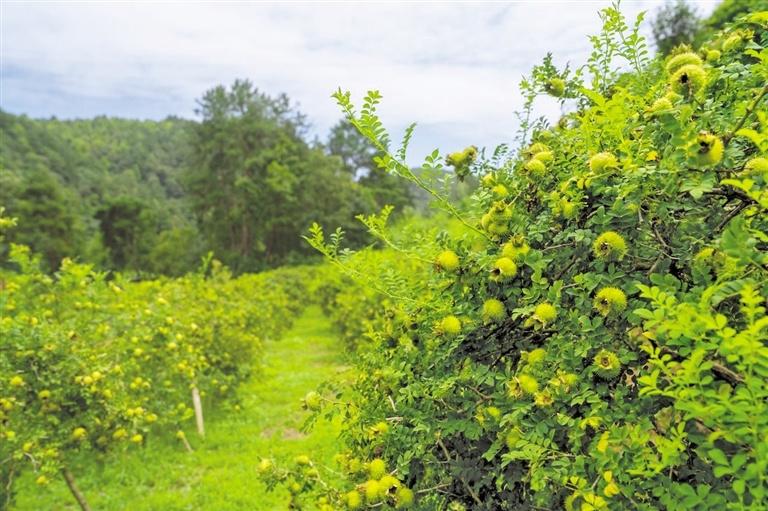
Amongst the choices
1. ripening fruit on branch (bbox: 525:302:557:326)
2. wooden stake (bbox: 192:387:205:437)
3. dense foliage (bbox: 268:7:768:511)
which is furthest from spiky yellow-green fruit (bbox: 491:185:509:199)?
wooden stake (bbox: 192:387:205:437)

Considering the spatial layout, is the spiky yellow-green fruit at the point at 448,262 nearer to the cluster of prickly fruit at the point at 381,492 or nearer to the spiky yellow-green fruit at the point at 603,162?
the spiky yellow-green fruit at the point at 603,162

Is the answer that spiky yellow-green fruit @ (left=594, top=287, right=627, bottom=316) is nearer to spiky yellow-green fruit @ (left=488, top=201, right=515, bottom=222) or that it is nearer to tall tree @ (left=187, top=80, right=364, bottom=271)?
spiky yellow-green fruit @ (left=488, top=201, right=515, bottom=222)

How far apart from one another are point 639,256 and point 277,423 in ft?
20.7

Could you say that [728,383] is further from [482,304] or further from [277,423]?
[277,423]

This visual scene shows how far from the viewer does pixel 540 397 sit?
987 millimetres

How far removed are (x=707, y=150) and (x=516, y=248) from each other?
399 millimetres

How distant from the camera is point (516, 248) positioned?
3.57 ft

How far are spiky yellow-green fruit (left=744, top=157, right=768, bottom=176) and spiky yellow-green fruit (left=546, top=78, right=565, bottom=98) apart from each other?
703 millimetres

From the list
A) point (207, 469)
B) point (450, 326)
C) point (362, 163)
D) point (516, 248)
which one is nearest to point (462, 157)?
point (516, 248)

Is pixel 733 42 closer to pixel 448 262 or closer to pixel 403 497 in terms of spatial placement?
pixel 448 262

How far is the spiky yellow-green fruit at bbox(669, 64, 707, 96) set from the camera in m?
0.88

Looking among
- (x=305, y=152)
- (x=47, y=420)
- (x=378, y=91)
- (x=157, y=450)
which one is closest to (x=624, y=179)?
(x=378, y=91)

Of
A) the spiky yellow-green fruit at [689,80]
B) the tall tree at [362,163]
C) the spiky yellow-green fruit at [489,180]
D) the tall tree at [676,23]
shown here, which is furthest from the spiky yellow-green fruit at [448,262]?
the tall tree at [362,163]

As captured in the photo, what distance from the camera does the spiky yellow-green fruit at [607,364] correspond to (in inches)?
36.3
